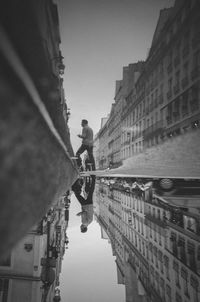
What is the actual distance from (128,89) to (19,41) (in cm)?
4535

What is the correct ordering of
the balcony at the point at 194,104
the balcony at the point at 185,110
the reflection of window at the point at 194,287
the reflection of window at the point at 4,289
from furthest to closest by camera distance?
1. the balcony at the point at 185,110
2. the balcony at the point at 194,104
3. the reflection of window at the point at 4,289
4. the reflection of window at the point at 194,287

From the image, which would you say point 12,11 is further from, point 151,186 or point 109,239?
point 151,186

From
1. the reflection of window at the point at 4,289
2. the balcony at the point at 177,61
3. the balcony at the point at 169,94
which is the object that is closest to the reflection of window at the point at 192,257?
the reflection of window at the point at 4,289

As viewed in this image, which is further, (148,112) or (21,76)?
(148,112)

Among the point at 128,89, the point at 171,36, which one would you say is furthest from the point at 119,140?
the point at 171,36

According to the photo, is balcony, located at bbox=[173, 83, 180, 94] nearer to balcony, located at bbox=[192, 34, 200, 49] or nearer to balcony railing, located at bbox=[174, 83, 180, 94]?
balcony railing, located at bbox=[174, 83, 180, 94]

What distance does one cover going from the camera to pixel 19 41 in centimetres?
46

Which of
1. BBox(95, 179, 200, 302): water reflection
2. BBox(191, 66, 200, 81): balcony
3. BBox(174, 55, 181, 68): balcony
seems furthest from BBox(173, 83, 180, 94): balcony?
BBox(95, 179, 200, 302): water reflection

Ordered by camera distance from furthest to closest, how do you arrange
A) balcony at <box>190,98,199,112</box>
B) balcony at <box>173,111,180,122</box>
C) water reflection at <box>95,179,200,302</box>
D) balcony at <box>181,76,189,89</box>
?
balcony at <box>173,111,180,122</box>, balcony at <box>181,76,189,89</box>, balcony at <box>190,98,199,112</box>, water reflection at <box>95,179,200,302</box>

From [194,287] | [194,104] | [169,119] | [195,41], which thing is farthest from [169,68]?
[194,287]

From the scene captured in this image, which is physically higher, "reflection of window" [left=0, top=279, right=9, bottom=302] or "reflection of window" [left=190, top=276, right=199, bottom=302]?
"reflection of window" [left=190, top=276, right=199, bottom=302]

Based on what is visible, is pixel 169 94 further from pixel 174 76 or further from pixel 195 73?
pixel 195 73

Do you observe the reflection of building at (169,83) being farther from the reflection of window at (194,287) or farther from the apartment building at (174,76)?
the reflection of window at (194,287)

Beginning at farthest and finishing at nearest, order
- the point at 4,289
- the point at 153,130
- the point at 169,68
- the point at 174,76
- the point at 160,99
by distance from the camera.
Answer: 1. the point at 153,130
2. the point at 160,99
3. the point at 169,68
4. the point at 174,76
5. the point at 4,289
